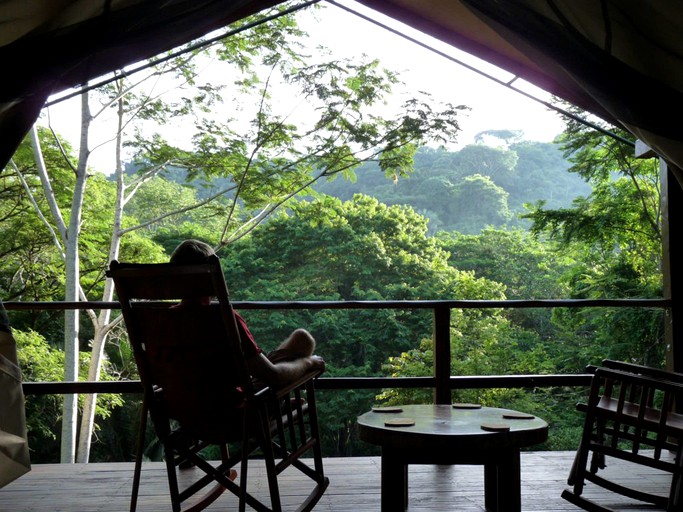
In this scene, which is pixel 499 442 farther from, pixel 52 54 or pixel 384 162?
pixel 384 162

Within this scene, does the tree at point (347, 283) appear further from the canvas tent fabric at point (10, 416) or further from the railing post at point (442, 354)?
the canvas tent fabric at point (10, 416)

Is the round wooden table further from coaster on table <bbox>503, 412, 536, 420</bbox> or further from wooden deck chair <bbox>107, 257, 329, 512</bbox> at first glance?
wooden deck chair <bbox>107, 257, 329, 512</bbox>

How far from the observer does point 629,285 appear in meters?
11.4

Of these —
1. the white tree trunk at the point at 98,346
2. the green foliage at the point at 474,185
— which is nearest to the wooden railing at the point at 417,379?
the white tree trunk at the point at 98,346

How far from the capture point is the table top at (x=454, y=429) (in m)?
2.29

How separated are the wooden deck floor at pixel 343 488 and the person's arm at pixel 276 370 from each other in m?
0.63

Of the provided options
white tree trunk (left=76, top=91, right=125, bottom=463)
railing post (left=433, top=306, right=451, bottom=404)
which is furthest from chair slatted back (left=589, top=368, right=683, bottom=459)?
white tree trunk (left=76, top=91, right=125, bottom=463)

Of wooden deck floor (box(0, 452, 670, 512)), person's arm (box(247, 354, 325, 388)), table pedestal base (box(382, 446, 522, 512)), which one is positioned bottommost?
wooden deck floor (box(0, 452, 670, 512))

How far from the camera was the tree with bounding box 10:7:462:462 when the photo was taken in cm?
1149

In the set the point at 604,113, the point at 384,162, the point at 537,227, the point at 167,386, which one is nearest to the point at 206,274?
the point at 167,386

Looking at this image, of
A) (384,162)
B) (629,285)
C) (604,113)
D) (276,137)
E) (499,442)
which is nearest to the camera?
(499,442)

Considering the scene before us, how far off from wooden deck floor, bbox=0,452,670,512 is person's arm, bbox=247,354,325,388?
0.63m

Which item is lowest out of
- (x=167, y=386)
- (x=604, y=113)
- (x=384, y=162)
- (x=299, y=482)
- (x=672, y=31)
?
(x=299, y=482)

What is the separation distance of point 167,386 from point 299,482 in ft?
3.31
